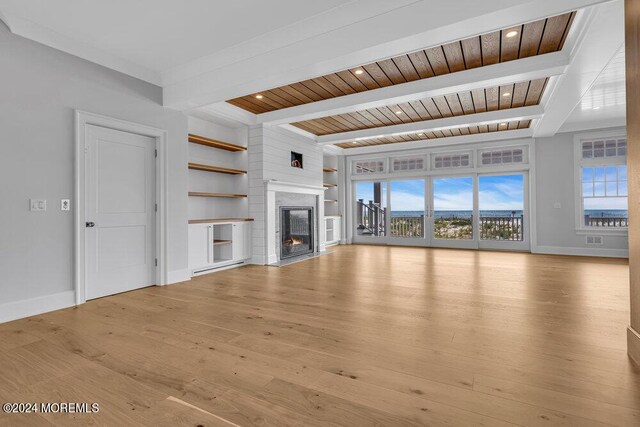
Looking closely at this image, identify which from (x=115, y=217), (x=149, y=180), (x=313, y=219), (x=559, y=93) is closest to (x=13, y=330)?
(x=115, y=217)

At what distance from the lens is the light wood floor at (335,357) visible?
153cm

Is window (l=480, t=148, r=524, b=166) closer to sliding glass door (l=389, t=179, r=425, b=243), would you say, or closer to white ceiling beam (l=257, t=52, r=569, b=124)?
sliding glass door (l=389, t=179, r=425, b=243)

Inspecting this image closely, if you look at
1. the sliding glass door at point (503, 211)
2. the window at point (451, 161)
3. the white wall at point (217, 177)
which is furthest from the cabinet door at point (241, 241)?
the sliding glass door at point (503, 211)

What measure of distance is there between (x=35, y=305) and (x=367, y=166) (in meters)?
7.66

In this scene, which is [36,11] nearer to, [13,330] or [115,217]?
[115,217]

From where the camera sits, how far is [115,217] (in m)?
3.84

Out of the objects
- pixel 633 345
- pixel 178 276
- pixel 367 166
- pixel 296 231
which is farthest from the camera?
pixel 367 166

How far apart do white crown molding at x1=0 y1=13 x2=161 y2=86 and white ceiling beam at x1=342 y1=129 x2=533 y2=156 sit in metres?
5.52

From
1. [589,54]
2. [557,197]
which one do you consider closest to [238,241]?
[589,54]

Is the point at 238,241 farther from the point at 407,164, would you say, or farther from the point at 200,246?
the point at 407,164

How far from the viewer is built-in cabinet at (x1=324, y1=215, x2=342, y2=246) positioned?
343 inches

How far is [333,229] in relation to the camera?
29.2ft

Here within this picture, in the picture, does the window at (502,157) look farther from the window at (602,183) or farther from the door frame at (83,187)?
the door frame at (83,187)

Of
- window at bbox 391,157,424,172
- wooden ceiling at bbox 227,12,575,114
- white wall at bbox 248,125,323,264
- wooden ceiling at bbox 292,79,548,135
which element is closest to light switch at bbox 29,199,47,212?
wooden ceiling at bbox 227,12,575,114
